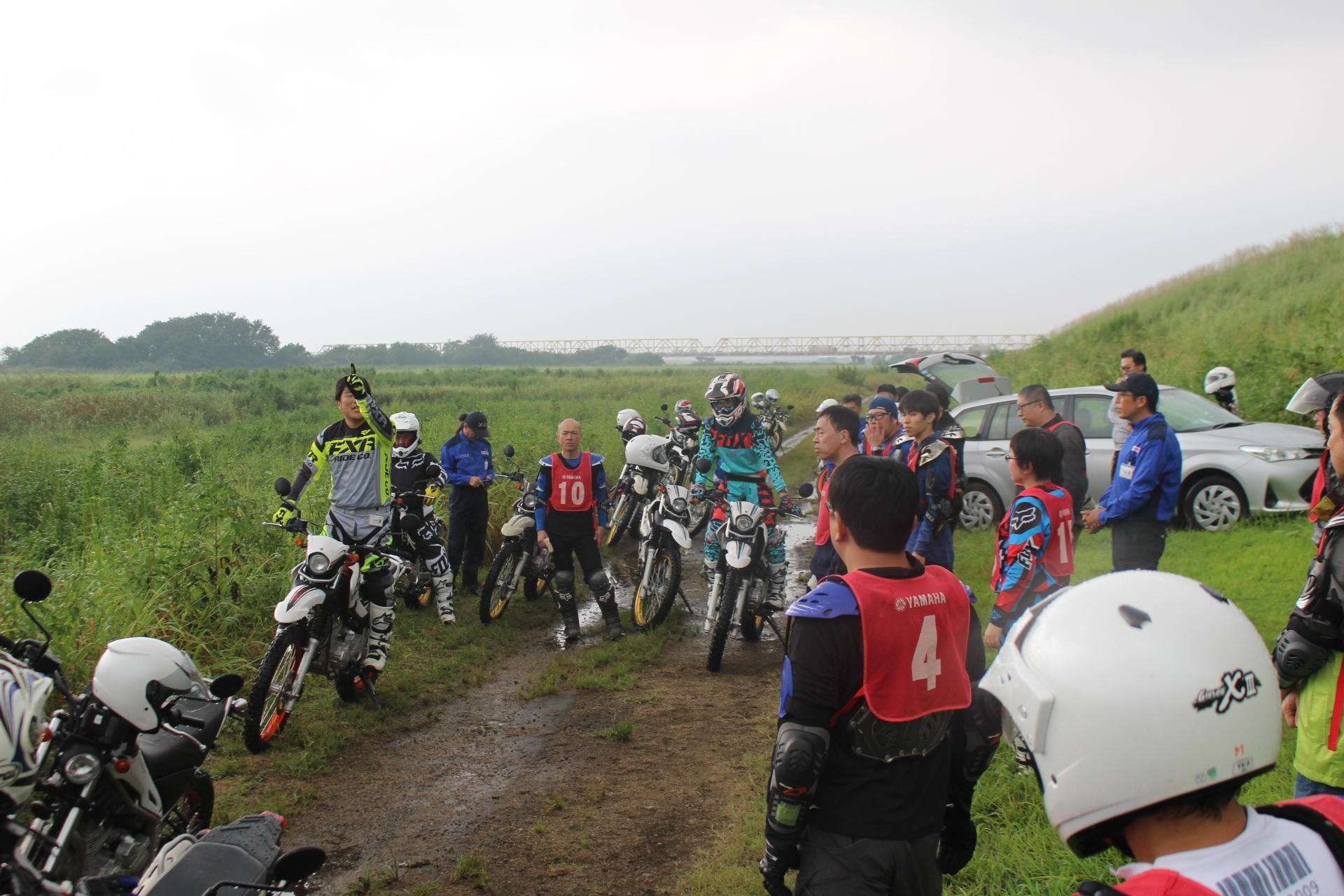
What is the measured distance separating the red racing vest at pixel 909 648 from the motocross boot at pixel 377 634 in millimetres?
4483

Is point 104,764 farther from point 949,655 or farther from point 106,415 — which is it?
point 106,415

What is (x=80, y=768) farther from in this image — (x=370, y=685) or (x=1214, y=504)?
(x=1214, y=504)

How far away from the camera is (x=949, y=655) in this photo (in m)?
2.35

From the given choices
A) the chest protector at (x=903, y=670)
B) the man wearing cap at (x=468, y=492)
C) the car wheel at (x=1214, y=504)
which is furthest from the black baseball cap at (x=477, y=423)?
the car wheel at (x=1214, y=504)

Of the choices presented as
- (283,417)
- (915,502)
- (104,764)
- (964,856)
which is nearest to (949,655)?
(915,502)

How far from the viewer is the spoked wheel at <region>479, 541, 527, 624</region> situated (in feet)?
25.9

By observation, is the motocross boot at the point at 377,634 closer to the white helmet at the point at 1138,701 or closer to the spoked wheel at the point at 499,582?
the spoked wheel at the point at 499,582

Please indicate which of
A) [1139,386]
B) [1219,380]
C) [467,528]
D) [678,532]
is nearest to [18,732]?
[1139,386]

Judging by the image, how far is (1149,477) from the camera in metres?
5.06

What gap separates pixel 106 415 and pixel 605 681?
19768mm

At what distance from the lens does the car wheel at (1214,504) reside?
891cm

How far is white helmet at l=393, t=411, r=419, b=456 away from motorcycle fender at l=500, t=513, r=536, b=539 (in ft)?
3.74

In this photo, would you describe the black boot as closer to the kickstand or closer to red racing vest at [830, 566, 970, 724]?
the kickstand

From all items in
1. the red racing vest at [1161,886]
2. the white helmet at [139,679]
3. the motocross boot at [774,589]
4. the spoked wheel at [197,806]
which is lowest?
the motocross boot at [774,589]
